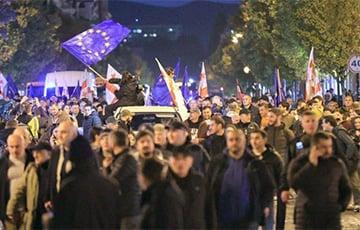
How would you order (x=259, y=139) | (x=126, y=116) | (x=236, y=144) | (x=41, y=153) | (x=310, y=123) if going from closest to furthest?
(x=236, y=144)
(x=41, y=153)
(x=259, y=139)
(x=310, y=123)
(x=126, y=116)

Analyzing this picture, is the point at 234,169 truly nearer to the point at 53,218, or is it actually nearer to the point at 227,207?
the point at 227,207

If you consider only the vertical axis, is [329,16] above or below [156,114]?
above

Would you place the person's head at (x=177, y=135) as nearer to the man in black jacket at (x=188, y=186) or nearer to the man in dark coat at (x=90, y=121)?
the man in black jacket at (x=188, y=186)

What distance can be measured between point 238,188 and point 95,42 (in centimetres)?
1884

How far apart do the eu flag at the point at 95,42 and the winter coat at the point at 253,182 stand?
55.2 feet

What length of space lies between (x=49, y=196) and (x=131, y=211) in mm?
1288

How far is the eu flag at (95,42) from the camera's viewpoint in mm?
27438

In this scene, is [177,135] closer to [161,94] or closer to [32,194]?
[32,194]

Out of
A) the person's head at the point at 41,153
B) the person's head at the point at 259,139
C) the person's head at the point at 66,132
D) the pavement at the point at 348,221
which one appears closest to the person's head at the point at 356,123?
the pavement at the point at 348,221

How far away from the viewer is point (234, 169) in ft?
33.0

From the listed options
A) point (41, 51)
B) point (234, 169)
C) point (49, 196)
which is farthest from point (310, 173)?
point (41, 51)

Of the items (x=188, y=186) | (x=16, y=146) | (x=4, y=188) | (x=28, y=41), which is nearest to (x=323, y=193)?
(x=188, y=186)

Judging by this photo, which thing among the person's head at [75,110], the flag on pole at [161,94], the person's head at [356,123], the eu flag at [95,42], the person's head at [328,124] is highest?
the eu flag at [95,42]

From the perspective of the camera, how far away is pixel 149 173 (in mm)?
8773
